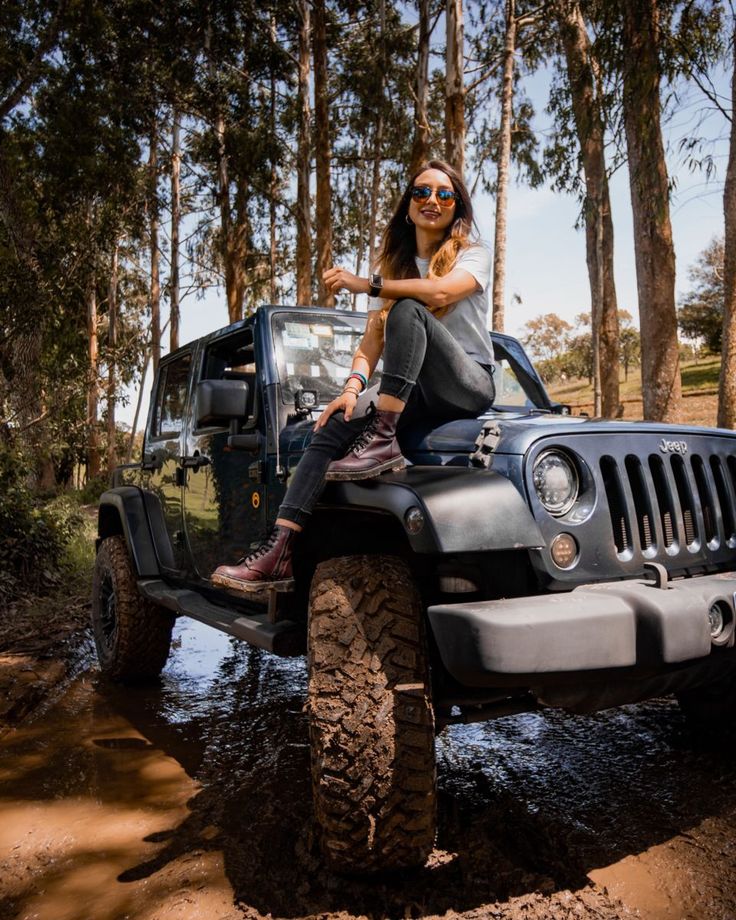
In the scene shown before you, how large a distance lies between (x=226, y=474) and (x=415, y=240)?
4.65ft

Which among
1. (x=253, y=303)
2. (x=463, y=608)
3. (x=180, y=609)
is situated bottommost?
(x=180, y=609)

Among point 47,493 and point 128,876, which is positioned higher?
point 47,493

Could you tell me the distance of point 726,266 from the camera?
9125 mm

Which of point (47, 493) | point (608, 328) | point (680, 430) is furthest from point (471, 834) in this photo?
point (608, 328)

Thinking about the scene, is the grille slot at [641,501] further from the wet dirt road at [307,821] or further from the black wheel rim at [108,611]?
the black wheel rim at [108,611]

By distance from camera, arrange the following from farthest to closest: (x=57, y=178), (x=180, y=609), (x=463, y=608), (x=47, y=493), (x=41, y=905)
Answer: (x=57, y=178) → (x=47, y=493) → (x=180, y=609) → (x=41, y=905) → (x=463, y=608)

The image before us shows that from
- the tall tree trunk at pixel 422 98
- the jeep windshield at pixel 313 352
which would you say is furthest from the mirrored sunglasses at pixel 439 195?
the tall tree trunk at pixel 422 98

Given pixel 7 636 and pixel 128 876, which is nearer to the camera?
pixel 128 876

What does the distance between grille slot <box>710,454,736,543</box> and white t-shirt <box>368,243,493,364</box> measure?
35.3 inches

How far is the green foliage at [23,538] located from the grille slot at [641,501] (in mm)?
5784

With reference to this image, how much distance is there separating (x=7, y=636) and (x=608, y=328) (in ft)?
37.0

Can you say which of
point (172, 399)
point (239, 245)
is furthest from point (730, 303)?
point (239, 245)

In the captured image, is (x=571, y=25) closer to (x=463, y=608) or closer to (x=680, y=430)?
(x=680, y=430)

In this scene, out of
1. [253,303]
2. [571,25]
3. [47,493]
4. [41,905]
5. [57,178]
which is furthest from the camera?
[253,303]
